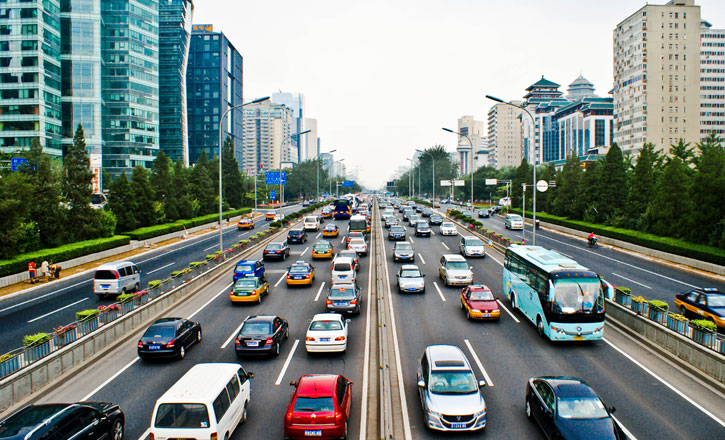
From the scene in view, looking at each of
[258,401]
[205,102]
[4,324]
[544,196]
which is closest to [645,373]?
[258,401]

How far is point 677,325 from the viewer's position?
17719 millimetres

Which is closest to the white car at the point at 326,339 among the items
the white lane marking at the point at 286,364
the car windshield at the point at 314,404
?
the white lane marking at the point at 286,364

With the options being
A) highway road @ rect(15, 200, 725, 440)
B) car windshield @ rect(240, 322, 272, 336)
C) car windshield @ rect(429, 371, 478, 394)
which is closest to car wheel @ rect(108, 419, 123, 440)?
highway road @ rect(15, 200, 725, 440)

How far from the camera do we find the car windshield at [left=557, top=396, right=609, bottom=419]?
36.0 feet

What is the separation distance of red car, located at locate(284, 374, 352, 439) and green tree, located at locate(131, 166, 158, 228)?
49.6 meters

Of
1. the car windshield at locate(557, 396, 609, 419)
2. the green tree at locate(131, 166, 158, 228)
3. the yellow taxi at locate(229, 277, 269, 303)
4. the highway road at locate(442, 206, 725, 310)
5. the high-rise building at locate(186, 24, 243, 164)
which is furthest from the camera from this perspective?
the high-rise building at locate(186, 24, 243, 164)

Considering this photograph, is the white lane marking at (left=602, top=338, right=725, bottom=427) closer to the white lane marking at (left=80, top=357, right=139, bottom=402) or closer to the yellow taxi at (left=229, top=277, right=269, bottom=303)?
the yellow taxi at (left=229, top=277, right=269, bottom=303)

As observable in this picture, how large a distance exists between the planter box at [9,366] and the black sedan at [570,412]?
1542cm

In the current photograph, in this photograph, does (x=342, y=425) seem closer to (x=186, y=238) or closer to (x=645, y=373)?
(x=645, y=373)

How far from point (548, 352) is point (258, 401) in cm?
1111

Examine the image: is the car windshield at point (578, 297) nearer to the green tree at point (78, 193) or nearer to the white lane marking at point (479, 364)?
the white lane marking at point (479, 364)

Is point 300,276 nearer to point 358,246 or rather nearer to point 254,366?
point 358,246

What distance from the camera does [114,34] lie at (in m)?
103

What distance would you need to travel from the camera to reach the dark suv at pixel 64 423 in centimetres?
977
